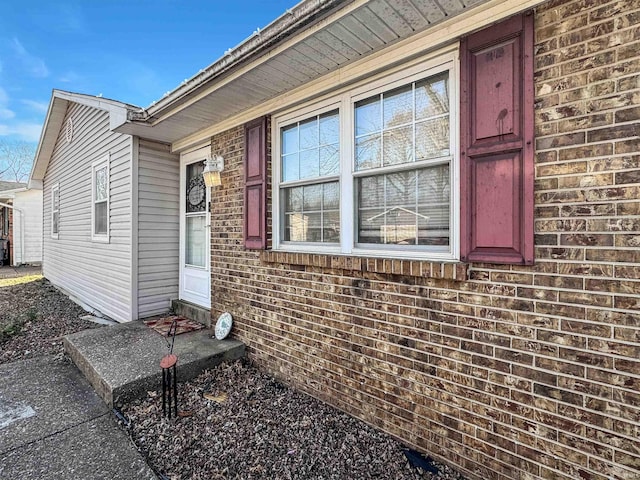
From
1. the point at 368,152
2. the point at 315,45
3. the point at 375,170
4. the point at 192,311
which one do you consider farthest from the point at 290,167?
the point at 192,311

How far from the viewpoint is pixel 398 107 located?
8.69 ft

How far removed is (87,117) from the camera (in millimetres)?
6723

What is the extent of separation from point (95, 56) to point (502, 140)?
15.7 m

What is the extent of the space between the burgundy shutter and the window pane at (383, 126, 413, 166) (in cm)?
46

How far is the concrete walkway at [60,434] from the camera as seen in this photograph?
2.20 m

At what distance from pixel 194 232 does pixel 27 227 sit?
1459cm

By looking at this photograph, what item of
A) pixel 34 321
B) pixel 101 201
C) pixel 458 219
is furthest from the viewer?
pixel 101 201

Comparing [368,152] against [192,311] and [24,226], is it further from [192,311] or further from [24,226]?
[24,226]

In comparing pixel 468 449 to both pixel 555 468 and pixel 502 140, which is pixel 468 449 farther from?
pixel 502 140

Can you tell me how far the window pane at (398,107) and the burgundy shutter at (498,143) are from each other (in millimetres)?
457

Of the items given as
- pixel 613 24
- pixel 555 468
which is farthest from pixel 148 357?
pixel 613 24

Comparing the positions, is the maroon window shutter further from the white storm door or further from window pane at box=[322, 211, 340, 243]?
the white storm door

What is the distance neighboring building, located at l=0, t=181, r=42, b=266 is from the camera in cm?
1438

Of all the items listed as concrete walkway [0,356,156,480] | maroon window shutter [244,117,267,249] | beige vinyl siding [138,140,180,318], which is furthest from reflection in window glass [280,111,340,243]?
beige vinyl siding [138,140,180,318]
